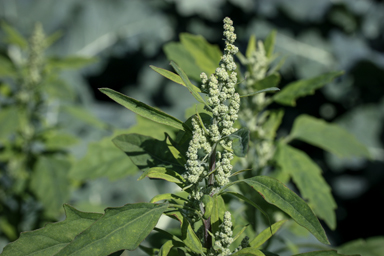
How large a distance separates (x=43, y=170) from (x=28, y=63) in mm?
349

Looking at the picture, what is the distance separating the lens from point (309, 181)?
0.83 m

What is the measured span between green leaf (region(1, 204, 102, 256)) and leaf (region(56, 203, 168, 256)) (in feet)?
0.14

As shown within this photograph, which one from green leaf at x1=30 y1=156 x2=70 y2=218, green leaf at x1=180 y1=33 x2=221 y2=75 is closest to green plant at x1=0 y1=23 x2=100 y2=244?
green leaf at x1=30 y1=156 x2=70 y2=218

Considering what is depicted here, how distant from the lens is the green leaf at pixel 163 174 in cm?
49

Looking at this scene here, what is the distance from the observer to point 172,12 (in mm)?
3074

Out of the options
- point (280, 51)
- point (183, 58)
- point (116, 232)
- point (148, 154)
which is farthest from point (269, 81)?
point (280, 51)

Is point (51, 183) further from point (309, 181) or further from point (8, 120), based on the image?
point (309, 181)

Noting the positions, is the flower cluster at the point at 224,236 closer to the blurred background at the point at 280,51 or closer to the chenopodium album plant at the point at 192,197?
the chenopodium album plant at the point at 192,197

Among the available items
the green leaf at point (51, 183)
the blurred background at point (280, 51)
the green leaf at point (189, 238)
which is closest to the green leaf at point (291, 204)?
the green leaf at point (189, 238)

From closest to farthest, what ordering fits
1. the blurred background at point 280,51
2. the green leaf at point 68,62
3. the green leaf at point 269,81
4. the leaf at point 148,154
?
the leaf at point 148,154 < the green leaf at point 269,81 < the green leaf at point 68,62 < the blurred background at point 280,51

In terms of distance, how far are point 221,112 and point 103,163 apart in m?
0.47

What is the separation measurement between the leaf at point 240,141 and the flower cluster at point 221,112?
14 mm

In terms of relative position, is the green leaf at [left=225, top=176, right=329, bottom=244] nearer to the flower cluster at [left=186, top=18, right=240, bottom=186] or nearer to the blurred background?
the flower cluster at [left=186, top=18, right=240, bottom=186]

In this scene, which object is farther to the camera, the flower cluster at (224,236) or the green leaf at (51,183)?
the green leaf at (51,183)
